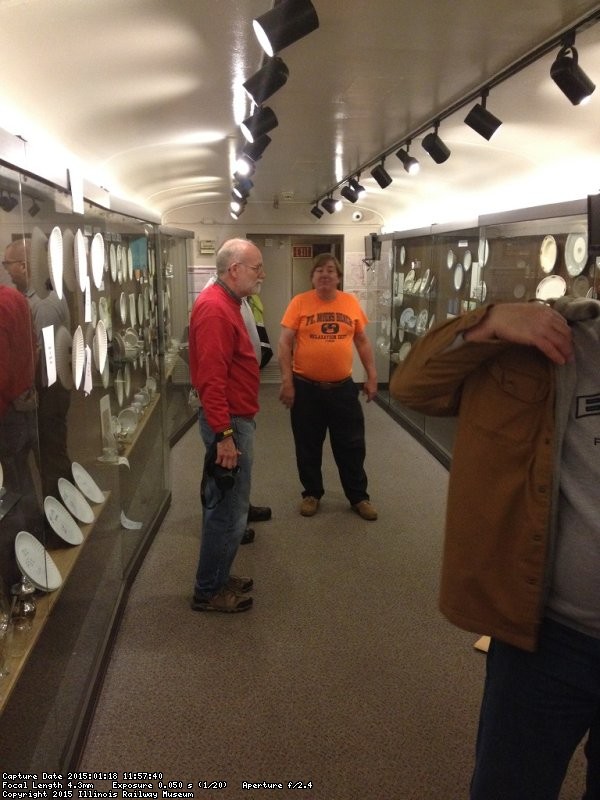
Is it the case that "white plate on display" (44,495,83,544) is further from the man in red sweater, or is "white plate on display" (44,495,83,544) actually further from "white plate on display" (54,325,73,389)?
the man in red sweater

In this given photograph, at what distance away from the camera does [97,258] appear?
2914 mm

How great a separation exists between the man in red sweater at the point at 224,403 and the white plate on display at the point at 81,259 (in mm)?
481

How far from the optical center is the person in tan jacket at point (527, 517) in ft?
4.10

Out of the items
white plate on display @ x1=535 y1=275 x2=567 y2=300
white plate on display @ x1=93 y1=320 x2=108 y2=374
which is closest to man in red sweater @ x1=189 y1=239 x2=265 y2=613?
white plate on display @ x1=93 y1=320 x2=108 y2=374

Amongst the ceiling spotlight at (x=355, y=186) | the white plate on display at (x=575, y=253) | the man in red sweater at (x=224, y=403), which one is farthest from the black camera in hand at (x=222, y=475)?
the ceiling spotlight at (x=355, y=186)

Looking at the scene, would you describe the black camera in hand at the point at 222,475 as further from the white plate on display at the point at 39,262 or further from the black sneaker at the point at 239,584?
the white plate on display at the point at 39,262

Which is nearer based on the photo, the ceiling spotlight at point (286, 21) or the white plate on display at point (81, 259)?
the ceiling spotlight at point (286, 21)

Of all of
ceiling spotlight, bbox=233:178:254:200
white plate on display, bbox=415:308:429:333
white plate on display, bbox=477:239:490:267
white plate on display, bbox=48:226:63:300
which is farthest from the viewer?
white plate on display, bbox=415:308:429:333

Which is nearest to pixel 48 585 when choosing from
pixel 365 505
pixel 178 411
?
pixel 365 505

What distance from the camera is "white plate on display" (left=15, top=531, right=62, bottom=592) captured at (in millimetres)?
2064

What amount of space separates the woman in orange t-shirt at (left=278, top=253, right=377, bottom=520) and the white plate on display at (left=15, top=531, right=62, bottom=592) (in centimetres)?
211

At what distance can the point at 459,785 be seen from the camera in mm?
2080

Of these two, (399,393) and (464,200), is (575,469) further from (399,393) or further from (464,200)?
(464,200)

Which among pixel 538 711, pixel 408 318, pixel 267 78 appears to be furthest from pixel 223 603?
pixel 408 318
